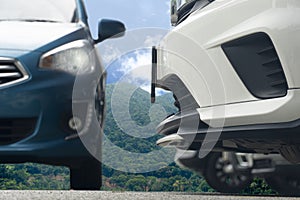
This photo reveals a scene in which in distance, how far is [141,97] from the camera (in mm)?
3199

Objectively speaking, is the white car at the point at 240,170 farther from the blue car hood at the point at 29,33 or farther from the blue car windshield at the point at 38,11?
the blue car hood at the point at 29,33

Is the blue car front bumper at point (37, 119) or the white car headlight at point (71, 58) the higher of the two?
the white car headlight at point (71, 58)

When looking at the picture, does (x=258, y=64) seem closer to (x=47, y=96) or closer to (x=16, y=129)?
(x=47, y=96)

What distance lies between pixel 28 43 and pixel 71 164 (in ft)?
2.49

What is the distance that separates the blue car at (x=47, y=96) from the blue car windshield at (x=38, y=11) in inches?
10.6

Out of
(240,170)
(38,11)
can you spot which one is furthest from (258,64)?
(240,170)

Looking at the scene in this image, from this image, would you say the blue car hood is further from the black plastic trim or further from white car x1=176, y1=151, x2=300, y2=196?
white car x1=176, y1=151, x2=300, y2=196

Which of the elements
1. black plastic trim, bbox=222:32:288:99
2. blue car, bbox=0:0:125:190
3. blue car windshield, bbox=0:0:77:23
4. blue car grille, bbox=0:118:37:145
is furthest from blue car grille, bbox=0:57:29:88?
black plastic trim, bbox=222:32:288:99

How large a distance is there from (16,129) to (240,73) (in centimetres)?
143

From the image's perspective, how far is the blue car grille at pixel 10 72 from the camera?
3291mm

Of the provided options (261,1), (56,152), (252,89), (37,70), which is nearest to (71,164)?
(56,152)

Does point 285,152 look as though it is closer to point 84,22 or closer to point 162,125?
point 162,125

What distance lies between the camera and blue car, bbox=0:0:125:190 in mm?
3254

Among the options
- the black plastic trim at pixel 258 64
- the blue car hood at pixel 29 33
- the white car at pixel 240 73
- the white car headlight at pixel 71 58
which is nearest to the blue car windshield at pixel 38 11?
the blue car hood at pixel 29 33
